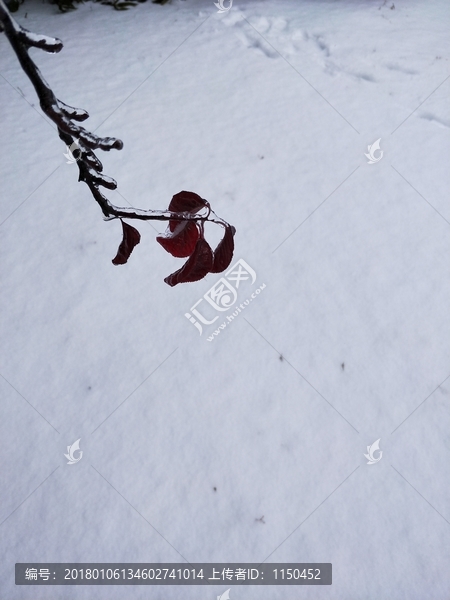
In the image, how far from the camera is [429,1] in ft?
7.30

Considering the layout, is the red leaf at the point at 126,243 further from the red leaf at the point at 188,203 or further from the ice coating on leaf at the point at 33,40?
the ice coating on leaf at the point at 33,40

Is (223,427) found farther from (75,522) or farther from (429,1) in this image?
(429,1)

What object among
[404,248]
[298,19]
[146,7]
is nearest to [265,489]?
[404,248]

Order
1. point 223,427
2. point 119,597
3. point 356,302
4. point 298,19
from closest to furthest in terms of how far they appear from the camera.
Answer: point 119,597 → point 223,427 → point 356,302 → point 298,19

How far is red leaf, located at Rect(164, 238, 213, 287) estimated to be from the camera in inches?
19.8

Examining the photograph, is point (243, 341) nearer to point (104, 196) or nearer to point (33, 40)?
point (104, 196)

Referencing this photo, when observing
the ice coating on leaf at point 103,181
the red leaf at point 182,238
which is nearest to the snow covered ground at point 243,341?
the red leaf at point 182,238

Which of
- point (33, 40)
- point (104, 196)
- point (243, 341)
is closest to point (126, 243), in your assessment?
point (104, 196)

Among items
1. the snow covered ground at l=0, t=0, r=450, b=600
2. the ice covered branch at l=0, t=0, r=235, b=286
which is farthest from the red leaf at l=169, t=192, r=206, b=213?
the snow covered ground at l=0, t=0, r=450, b=600

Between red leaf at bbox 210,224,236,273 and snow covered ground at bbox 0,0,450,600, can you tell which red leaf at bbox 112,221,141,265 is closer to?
red leaf at bbox 210,224,236,273

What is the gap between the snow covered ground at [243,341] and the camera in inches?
47.7

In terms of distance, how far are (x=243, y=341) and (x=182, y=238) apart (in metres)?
0.87

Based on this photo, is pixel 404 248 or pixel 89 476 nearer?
pixel 89 476

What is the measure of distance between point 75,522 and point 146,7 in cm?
224
